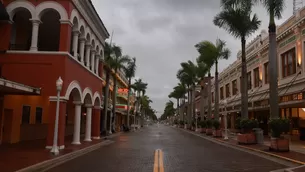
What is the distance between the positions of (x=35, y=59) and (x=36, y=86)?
1607 mm

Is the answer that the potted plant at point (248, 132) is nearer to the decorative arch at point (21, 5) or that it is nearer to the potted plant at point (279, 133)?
the potted plant at point (279, 133)

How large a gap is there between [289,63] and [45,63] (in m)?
22.3

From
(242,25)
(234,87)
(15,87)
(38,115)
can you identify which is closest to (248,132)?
(242,25)

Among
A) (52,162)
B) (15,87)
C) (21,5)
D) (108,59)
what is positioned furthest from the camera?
(108,59)

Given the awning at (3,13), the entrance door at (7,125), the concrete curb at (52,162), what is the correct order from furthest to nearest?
the entrance door at (7,125), the awning at (3,13), the concrete curb at (52,162)

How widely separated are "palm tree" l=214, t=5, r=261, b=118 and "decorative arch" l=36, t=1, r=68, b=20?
44.9 feet

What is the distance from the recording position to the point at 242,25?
2850 centimetres

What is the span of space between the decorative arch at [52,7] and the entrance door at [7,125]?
6.92 metres

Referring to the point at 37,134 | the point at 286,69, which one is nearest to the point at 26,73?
the point at 37,134

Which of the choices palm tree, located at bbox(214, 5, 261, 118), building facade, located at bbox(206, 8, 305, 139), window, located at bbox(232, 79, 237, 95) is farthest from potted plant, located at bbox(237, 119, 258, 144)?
window, located at bbox(232, 79, 237, 95)

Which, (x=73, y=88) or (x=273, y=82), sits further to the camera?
(x=273, y=82)

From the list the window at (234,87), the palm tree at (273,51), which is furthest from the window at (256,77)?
the palm tree at (273,51)

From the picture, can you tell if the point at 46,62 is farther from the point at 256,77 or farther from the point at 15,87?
the point at 256,77

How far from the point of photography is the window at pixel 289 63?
30.3 metres
